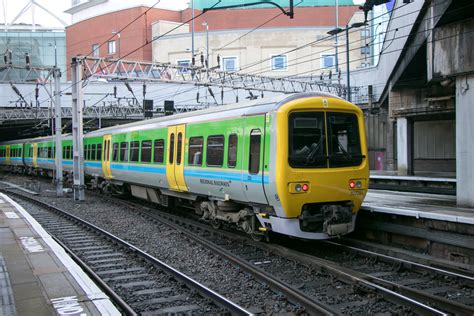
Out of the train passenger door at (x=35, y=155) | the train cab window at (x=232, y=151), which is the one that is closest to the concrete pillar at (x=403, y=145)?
the train cab window at (x=232, y=151)

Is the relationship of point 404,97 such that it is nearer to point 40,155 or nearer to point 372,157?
point 372,157

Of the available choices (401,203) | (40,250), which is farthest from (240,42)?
(40,250)

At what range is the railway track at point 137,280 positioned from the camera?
6.66 m

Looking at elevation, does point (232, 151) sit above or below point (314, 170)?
above

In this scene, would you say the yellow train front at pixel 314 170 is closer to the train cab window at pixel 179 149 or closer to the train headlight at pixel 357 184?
the train headlight at pixel 357 184

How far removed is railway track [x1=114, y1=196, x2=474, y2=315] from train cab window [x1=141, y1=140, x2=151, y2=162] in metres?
5.73

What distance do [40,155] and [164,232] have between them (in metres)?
26.1

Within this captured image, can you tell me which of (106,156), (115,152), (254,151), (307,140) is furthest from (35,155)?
(307,140)

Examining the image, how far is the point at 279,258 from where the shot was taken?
9438 millimetres

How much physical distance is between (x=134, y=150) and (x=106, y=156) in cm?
388

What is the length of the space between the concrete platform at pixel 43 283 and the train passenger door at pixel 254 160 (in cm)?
366

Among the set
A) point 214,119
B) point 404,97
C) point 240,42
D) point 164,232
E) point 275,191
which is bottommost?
point 164,232

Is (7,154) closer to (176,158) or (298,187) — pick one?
(176,158)

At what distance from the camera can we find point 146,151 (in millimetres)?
15984
